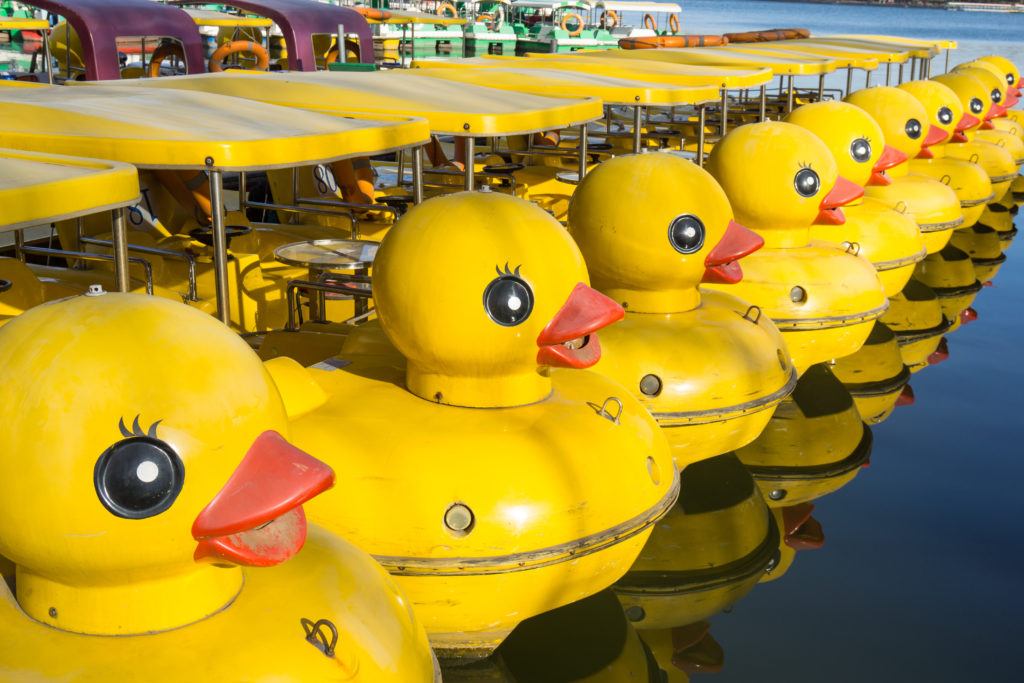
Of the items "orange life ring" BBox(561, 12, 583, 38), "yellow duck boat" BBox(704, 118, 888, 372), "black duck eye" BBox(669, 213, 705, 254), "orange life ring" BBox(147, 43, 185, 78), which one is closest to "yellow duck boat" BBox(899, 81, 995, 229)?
"yellow duck boat" BBox(704, 118, 888, 372)

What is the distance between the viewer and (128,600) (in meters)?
3.06

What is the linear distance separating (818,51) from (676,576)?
12765 mm

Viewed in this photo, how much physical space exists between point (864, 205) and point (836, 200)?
7.18 ft

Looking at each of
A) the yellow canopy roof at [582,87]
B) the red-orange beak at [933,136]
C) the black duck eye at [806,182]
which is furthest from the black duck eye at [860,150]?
the red-orange beak at [933,136]

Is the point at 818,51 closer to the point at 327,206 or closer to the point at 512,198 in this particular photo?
the point at 327,206

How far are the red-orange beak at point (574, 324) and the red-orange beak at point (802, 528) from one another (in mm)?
2136

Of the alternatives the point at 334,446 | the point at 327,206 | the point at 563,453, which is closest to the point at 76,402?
the point at 334,446

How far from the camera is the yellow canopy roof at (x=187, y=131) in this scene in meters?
5.05

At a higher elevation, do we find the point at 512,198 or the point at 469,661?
the point at 512,198

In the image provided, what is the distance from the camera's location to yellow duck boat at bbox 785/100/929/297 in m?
9.57

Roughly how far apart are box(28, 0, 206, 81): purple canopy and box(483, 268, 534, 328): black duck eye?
6.38 metres

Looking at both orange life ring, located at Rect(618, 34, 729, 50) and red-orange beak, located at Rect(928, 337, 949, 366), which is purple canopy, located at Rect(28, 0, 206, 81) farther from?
orange life ring, located at Rect(618, 34, 729, 50)

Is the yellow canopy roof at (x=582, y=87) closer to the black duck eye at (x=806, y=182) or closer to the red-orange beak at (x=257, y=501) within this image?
the black duck eye at (x=806, y=182)

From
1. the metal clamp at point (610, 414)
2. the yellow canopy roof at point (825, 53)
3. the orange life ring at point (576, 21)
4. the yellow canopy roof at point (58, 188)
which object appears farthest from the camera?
the orange life ring at point (576, 21)
